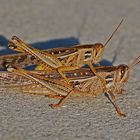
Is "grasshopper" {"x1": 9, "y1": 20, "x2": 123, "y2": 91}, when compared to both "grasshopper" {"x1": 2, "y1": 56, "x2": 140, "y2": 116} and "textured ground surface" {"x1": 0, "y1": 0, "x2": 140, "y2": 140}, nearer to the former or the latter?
"grasshopper" {"x1": 2, "y1": 56, "x2": 140, "y2": 116}

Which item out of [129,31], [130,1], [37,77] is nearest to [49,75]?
[37,77]

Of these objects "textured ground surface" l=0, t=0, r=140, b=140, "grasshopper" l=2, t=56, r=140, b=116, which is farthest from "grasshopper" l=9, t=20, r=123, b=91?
"textured ground surface" l=0, t=0, r=140, b=140

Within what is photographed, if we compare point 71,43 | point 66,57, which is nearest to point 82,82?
point 66,57

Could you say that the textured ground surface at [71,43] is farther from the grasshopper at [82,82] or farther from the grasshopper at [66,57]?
the grasshopper at [66,57]

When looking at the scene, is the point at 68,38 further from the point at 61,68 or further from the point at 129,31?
the point at 61,68

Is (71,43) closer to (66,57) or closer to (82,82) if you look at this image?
(66,57)
